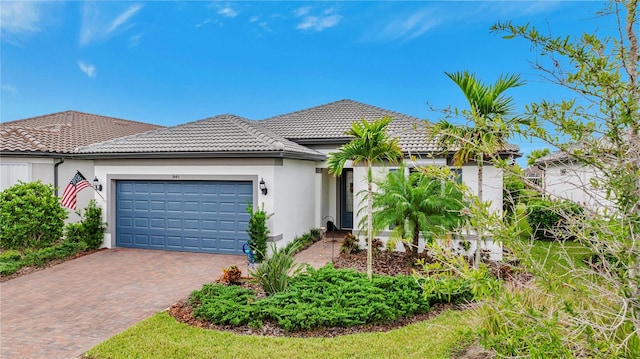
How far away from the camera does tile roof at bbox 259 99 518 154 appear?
14.2 meters

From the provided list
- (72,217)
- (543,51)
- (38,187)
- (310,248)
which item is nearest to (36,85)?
(72,217)

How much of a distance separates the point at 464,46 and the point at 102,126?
20258 millimetres

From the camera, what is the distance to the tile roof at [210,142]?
476 inches

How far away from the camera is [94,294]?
28.8 feet

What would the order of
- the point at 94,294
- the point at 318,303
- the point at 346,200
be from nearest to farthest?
the point at 318,303 < the point at 94,294 < the point at 346,200

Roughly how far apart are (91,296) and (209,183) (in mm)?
5093

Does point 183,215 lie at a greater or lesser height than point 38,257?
greater

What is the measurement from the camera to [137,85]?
73.3ft

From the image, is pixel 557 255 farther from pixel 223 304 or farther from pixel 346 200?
pixel 346 200

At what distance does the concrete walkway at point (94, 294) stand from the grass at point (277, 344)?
75 centimetres

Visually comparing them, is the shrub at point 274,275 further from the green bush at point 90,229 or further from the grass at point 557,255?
the green bush at point 90,229

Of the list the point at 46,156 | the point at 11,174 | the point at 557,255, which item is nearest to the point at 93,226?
the point at 46,156

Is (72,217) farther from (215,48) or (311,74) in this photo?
(311,74)

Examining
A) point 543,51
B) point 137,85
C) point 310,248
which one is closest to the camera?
point 543,51
